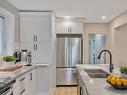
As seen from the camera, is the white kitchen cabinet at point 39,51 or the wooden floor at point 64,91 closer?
the white kitchen cabinet at point 39,51

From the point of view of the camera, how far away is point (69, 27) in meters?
6.95

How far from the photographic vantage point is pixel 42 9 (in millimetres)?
5145

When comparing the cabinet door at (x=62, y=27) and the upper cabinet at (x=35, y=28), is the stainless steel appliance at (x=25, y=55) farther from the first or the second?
the cabinet door at (x=62, y=27)

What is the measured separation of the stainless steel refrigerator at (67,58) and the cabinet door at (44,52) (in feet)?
4.65

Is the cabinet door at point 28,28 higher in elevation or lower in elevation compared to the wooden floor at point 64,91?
higher

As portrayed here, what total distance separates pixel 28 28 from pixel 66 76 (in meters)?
2.39

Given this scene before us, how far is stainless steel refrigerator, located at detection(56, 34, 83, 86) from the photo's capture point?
675 cm

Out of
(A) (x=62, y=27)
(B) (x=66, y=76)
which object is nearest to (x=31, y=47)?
(A) (x=62, y=27)

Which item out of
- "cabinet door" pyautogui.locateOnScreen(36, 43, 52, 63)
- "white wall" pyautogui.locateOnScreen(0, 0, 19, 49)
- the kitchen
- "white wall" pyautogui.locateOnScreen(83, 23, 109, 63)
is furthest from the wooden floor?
"white wall" pyautogui.locateOnScreen(0, 0, 19, 49)

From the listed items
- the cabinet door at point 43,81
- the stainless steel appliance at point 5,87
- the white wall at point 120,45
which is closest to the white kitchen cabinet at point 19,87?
the stainless steel appliance at point 5,87

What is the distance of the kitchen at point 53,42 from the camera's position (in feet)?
12.4

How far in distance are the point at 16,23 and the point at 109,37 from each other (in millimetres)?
3876

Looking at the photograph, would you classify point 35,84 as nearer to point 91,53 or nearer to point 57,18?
point 57,18

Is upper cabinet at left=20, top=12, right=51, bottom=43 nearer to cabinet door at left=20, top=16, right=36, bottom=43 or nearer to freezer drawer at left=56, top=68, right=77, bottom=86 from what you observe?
cabinet door at left=20, top=16, right=36, bottom=43
